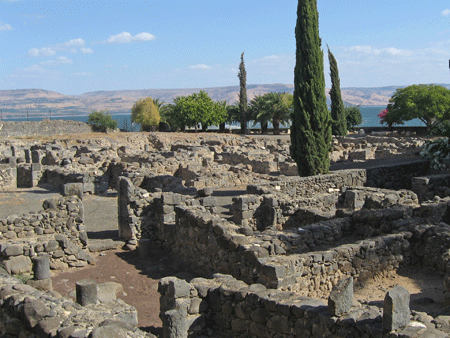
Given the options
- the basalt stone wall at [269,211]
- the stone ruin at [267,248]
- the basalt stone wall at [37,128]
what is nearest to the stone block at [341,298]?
the stone ruin at [267,248]

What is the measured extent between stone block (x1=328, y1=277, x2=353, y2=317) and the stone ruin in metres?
0.01

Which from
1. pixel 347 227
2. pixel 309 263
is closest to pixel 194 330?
pixel 309 263

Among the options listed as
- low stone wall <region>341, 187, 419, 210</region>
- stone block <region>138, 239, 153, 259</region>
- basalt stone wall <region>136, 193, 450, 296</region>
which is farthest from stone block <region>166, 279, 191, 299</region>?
low stone wall <region>341, 187, 419, 210</region>

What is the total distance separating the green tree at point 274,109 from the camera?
5881cm

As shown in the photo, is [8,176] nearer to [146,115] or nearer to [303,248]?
[303,248]

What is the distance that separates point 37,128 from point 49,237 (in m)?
41.4

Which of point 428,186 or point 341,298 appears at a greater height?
point 341,298

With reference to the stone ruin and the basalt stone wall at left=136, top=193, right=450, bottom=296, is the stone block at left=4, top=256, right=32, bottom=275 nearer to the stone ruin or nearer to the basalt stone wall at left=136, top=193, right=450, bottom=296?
the stone ruin

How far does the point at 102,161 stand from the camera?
99.5 ft

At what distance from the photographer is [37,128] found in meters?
50.3

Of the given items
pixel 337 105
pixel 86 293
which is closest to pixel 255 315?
pixel 86 293

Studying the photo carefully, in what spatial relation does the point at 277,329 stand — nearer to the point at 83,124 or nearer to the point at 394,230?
the point at 394,230

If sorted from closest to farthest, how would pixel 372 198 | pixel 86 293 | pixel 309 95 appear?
pixel 86 293
pixel 372 198
pixel 309 95

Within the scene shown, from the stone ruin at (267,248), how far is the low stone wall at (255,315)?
0.05 ft
